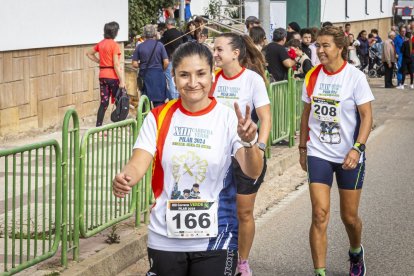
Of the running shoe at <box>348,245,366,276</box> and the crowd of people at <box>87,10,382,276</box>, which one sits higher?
the crowd of people at <box>87,10,382,276</box>

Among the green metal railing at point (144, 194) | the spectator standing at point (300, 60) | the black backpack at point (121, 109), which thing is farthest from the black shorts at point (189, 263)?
the spectator standing at point (300, 60)

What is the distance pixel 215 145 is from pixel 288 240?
473 centimetres

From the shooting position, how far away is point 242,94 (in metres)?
8.14

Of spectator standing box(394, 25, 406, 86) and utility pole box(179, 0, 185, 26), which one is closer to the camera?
utility pole box(179, 0, 185, 26)

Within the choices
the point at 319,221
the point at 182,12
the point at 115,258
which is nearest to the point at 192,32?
the point at 182,12

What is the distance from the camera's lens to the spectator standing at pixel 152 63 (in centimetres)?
1716

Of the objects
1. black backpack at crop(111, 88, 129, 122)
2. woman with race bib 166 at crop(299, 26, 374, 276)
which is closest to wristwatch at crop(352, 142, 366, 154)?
woman with race bib 166 at crop(299, 26, 374, 276)

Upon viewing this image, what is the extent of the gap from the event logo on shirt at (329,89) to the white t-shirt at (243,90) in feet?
1.32

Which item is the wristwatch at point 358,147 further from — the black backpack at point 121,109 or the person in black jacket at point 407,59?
the person in black jacket at point 407,59

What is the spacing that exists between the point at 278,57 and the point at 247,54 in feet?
26.7

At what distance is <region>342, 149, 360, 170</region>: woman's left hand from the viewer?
784cm

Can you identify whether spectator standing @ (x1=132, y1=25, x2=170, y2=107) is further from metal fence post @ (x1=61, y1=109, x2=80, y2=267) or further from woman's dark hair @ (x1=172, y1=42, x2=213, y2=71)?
woman's dark hair @ (x1=172, y1=42, x2=213, y2=71)

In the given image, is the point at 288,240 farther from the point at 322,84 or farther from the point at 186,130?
the point at 186,130

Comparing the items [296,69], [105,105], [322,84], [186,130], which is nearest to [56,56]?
[105,105]
